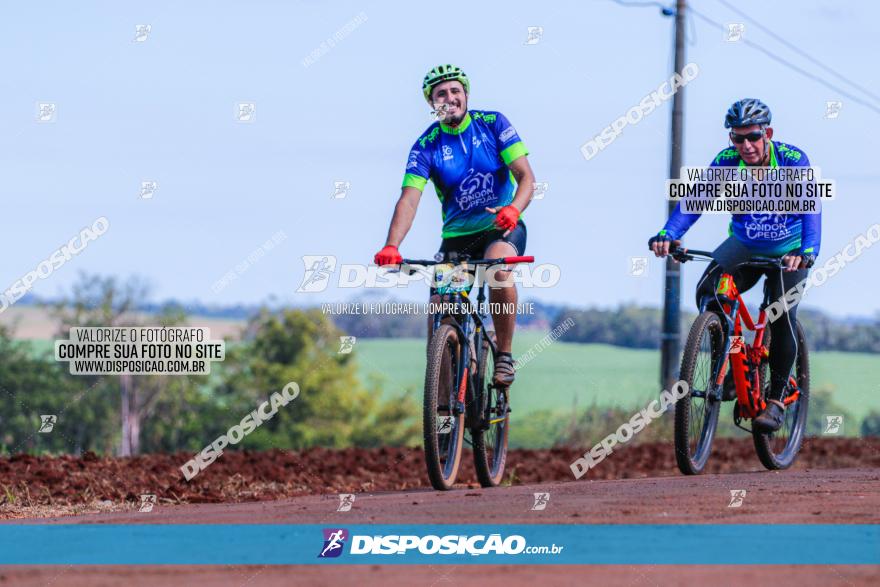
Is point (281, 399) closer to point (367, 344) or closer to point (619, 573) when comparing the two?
point (619, 573)

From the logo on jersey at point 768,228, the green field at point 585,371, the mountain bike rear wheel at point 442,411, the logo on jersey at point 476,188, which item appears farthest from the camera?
the green field at point 585,371

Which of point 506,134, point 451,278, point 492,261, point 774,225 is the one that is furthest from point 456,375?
point 774,225

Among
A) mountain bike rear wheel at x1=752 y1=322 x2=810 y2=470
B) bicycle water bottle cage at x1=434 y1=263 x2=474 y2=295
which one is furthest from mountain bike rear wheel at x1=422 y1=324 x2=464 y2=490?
mountain bike rear wheel at x1=752 y1=322 x2=810 y2=470

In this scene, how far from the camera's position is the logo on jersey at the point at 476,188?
359 inches

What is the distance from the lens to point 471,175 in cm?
912

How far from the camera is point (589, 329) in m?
34.0

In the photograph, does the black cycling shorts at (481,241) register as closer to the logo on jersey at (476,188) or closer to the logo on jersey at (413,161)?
the logo on jersey at (476,188)

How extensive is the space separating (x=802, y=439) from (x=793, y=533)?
4985 millimetres

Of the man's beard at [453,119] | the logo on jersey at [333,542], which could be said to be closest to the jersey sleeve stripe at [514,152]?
the man's beard at [453,119]

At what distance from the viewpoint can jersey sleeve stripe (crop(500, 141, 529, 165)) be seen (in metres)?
9.09

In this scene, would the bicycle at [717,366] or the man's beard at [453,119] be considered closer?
the man's beard at [453,119]

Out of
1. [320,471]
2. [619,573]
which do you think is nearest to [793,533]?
[619,573]

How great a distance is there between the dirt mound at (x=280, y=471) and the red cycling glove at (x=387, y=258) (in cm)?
237

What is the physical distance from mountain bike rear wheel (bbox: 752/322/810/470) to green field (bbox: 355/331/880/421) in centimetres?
922
